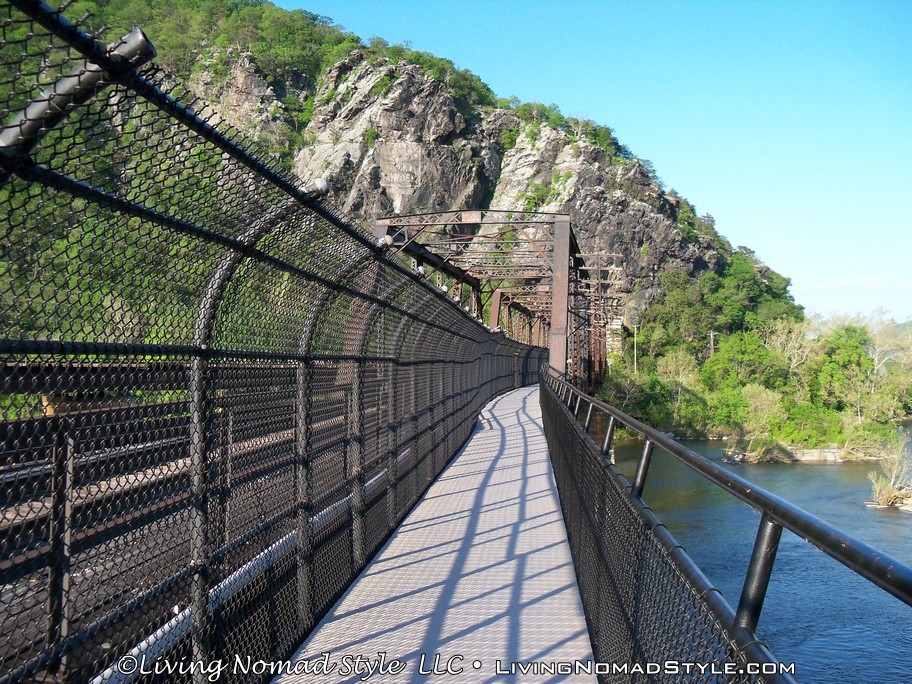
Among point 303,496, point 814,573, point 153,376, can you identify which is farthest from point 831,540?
point 814,573

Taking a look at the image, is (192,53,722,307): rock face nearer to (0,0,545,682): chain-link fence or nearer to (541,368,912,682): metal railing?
(0,0,545,682): chain-link fence

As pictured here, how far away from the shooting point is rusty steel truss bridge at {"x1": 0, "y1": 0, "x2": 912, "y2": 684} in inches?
74.8

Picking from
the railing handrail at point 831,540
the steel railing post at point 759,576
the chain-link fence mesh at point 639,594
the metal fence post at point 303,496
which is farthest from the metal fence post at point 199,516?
the steel railing post at point 759,576

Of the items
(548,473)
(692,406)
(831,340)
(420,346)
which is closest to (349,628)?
(420,346)

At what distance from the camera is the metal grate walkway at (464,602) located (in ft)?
13.3

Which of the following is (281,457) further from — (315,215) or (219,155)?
(219,155)

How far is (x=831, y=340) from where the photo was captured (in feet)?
210

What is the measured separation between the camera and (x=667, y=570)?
244cm

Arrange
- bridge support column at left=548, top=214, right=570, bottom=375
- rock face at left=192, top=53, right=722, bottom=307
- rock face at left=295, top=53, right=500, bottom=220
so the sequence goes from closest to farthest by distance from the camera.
A: bridge support column at left=548, top=214, right=570, bottom=375, rock face at left=295, top=53, right=500, bottom=220, rock face at left=192, top=53, right=722, bottom=307

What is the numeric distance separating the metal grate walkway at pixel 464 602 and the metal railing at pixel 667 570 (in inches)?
12.5

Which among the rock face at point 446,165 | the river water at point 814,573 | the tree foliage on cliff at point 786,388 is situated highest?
the rock face at point 446,165

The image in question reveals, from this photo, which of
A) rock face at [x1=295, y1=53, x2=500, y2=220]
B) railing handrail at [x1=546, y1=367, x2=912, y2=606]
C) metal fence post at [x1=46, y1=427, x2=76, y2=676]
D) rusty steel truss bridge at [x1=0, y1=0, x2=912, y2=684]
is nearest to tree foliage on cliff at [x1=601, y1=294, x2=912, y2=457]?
rock face at [x1=295, y1=53, x2=500, y2=220]

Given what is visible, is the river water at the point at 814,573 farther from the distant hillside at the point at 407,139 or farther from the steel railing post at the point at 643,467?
the distant hillside at the point at 407,139

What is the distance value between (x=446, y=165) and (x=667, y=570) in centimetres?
8654
